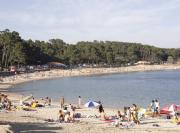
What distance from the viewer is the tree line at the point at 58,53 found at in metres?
106

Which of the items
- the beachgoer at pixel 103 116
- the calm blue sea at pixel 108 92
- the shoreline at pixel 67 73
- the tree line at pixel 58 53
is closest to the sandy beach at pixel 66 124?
the beachgoer at pixel 103 116

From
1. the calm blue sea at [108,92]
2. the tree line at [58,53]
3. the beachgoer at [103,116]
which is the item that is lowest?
the calm blue sea at [108,92]

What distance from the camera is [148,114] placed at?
30.5 m

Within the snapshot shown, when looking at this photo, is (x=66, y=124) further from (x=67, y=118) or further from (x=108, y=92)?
(x=108, y=92)

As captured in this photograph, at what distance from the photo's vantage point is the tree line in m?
106

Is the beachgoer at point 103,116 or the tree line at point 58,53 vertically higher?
the tree line at point 58,53

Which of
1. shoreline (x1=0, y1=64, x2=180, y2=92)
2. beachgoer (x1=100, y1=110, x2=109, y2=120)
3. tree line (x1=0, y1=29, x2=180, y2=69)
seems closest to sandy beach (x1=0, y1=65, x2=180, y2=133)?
beachgoer (x1=100, y1=110, x2=109, y2=120)

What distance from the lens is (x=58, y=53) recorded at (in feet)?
477

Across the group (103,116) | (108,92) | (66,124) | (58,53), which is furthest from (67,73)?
(66,124)

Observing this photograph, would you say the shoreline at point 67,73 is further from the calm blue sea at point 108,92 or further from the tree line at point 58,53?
the tree line at point 58,53

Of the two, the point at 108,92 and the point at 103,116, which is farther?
the point at 108,92

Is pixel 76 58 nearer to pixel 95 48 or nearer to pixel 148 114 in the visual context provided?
pixel 95 48

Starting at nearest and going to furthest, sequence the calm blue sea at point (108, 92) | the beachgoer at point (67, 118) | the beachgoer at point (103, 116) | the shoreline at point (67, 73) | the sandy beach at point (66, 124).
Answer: the sandy beach at point (66, 124), the beachgoer at point (67, 118), the beachgoer at point (103, 116), the calm blue sea at point (108, 92), the shoreline at point (67, 73)

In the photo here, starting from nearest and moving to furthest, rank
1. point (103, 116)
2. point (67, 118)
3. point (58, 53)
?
point (67, 118), point (103, 116), point (58, 53)
